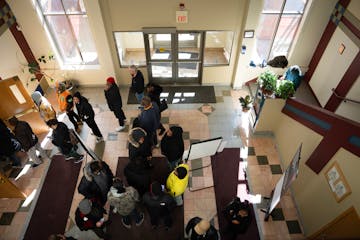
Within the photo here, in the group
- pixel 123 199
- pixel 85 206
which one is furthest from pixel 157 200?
pixel 85 206

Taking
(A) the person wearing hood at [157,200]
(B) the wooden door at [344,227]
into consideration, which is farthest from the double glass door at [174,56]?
(B) the wooden door at [344,227]

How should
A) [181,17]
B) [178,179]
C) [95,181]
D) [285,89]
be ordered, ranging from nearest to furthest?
[178,179] → [95,181] → [285,89] → [181,17]

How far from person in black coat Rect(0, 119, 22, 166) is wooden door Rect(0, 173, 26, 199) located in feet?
2.34

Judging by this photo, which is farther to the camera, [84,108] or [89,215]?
[84,108]

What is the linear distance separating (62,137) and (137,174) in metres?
2.07

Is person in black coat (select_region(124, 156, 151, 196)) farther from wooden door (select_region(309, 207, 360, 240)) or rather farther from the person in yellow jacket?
wooden door (select_region(309, 207, 360, 240))

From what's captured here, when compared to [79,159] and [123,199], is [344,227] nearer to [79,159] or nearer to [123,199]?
[123,199]

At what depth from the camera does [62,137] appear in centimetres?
513

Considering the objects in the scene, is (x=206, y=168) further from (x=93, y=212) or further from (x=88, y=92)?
(x=88, y=92)

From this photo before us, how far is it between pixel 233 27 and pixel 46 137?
5.87 m

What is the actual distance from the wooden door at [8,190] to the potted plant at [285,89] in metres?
5.97

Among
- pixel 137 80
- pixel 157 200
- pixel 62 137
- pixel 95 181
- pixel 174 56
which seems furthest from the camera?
pixel 174 56

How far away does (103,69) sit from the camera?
24.7 feet

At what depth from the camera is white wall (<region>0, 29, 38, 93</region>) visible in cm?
602
